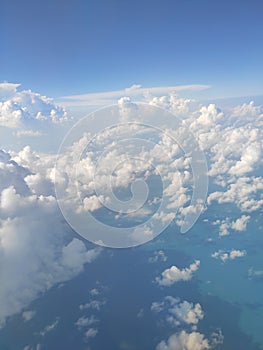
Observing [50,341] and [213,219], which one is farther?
[213,219]

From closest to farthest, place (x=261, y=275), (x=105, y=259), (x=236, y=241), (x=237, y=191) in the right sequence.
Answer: (x=261, y=275)
(x=105, y=259)
(x=236, y=241)
(x=237, y=191)

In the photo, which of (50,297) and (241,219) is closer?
(50,297)

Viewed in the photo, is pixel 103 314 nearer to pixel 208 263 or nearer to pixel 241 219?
pixel 208 263

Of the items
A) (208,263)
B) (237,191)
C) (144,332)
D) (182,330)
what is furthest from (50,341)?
(237,191)

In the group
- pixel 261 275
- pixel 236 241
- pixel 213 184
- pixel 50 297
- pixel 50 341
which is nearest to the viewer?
pixel 50 341

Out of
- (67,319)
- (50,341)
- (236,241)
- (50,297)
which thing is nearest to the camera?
(50,341)

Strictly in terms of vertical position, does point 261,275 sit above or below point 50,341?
below

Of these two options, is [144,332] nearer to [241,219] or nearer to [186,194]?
[241,219]

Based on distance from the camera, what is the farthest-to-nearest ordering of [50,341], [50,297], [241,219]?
[241,219], [50,297], [50,341]

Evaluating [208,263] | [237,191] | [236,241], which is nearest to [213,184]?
[237,191]
